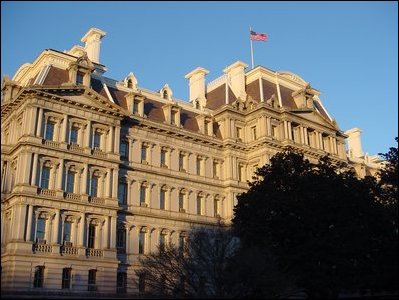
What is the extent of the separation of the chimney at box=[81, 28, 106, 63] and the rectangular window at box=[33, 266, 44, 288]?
22.1 m

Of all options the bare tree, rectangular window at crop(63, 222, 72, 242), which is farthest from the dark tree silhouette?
rectangular window at crop(63, 222, 72, 242)

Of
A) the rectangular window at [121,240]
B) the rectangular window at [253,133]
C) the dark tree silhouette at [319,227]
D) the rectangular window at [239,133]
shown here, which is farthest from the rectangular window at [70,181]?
the rectangular window at [253,133]

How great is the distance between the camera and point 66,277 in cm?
3734

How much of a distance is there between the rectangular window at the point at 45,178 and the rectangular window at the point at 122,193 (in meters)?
7.05

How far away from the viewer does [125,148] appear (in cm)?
4581

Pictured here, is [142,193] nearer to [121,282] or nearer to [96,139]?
[96,139]

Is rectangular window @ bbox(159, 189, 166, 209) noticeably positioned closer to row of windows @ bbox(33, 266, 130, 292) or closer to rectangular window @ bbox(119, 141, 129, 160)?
rectangular window @ bbox(119, 141, 129, 160)

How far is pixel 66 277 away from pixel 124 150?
1324cm

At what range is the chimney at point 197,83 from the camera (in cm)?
6022

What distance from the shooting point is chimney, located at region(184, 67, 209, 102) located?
6022 centimetres

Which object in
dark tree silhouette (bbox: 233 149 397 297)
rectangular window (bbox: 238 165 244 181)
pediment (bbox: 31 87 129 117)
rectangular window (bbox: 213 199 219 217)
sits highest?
pediment (bbox: 31 87 129 117)

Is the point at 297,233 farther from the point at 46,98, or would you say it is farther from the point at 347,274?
the point at 46,98

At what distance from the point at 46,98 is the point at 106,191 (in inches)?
363

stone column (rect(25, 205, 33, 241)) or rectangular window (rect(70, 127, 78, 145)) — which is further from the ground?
rectangular window (rect(70, 127, 78, 145))
